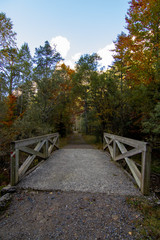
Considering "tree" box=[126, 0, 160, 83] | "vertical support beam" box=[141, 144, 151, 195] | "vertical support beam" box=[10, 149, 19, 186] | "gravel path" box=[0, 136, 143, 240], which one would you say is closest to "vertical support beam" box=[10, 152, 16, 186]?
"vertical support beam" box=[10, 149, 19, 186]

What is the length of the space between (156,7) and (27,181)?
864cm

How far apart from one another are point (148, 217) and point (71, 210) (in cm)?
118

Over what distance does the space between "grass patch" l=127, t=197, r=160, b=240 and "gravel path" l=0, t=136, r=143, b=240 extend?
9 centimetres

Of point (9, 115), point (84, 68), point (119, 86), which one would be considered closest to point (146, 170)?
point (119, 86)

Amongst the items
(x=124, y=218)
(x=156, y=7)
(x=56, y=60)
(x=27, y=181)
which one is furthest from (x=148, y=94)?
(x=56, y=60)

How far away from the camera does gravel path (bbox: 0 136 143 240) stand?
57.6 inches

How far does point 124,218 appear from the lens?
1.68 metres

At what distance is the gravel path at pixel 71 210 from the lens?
4.80ft

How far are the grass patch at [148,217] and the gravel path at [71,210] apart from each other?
9 cm

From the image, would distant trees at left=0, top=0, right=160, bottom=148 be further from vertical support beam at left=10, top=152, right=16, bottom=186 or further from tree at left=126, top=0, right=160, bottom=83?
vertical support beam at left=10, top=152, right=16, bottom=186

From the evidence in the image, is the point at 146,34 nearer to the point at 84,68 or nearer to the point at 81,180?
the point at 81,180

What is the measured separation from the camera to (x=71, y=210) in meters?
1.85

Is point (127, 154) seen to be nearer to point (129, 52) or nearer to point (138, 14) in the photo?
point (129, 52)

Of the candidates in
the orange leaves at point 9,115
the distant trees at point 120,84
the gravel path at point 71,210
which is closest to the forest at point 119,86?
the distant trees at point 120,84
